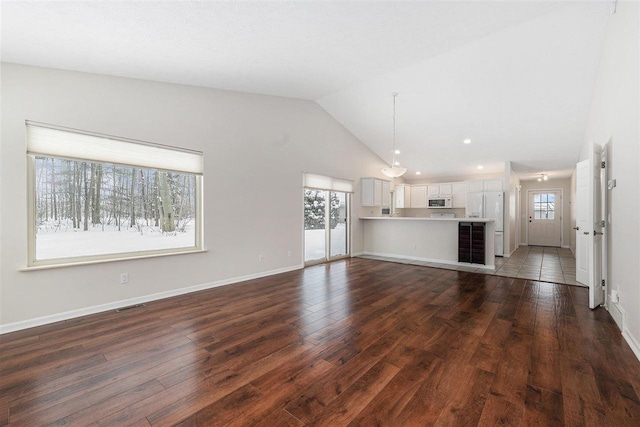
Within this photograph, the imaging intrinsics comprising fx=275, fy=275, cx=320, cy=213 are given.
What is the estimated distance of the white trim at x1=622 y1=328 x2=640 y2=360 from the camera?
2.24 metres

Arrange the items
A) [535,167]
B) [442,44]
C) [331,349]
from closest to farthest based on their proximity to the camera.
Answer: [331,349], [442,44], [535,167]

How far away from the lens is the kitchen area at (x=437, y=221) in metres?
5.85

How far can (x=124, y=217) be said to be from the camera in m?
3.62

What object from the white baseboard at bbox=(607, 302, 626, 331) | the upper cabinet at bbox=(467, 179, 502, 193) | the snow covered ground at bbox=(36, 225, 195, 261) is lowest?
the white baseboard at bbox=(607, 302, 626, 331)

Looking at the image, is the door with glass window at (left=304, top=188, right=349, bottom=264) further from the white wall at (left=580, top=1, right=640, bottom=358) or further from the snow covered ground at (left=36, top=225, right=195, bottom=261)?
the white wall at (left=580, top=1, right=640, bottom=358)

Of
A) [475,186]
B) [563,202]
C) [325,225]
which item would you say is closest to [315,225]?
[325,225]

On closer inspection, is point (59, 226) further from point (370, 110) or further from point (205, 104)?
point (370, 110)

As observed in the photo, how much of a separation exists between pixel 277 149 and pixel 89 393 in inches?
170

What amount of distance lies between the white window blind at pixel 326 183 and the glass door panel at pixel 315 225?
0.15 meters

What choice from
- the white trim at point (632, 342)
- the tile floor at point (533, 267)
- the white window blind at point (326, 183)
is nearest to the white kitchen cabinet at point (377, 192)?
the white window blind at point (326, 183)

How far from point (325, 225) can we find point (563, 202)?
9.03m

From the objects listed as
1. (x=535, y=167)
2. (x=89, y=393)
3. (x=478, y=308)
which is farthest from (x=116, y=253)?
(x=535, y=167)

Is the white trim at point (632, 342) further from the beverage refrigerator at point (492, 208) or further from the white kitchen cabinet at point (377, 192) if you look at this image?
the white kitchen cabinet at point (377, 192)

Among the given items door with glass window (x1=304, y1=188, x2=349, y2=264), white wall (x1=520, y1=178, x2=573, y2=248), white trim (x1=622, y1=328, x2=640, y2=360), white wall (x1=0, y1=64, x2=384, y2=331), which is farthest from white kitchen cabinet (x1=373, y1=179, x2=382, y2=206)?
white wall (x1=520, y1=178, x2=573, y2=248)
